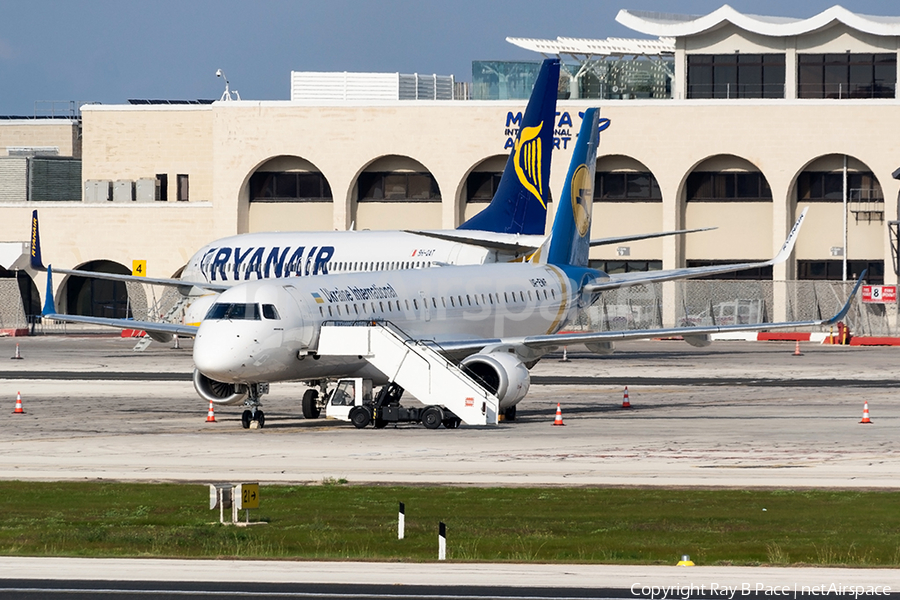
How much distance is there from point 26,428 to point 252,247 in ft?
107

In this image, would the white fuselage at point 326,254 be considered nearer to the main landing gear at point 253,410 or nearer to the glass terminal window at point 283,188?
the main landing gear at point 253,410

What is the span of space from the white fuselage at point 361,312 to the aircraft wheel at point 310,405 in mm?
1859

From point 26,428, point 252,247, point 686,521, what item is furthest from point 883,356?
point 686,521

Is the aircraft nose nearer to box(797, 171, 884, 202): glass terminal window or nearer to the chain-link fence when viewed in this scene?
box(797, 171, 884, 202): glass terminal window

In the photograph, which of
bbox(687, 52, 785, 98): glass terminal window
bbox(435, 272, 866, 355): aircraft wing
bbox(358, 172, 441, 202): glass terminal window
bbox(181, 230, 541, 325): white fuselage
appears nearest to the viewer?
bbox(435, 272, 866, 355): aircraft wing

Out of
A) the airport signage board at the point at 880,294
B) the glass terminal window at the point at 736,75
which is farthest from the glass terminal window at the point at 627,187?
the airport signage board at the point at 880,294

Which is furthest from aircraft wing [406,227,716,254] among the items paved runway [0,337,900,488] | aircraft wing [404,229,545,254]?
paved runway [0,337,900,488]

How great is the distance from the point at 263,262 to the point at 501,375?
31577mm

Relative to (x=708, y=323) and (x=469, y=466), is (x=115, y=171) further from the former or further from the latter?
(x=469, y=466)

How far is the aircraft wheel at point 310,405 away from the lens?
41.1m

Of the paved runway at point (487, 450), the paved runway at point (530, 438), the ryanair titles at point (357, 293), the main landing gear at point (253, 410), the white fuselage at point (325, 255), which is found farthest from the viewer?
the white fuselage at point (325, 255)

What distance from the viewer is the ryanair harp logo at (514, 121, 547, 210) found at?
62.7m

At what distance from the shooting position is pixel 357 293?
40.8 m

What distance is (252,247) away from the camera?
69.8m
